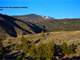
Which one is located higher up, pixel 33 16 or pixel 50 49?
pixel 33 16

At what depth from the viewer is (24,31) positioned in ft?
212

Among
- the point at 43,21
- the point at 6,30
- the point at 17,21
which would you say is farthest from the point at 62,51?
the point at 43,21

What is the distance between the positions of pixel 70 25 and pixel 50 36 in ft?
61.3

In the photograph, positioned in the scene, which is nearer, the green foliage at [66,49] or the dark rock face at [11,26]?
the green foliage at [66,49]

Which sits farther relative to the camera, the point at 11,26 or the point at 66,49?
the point at 11,26

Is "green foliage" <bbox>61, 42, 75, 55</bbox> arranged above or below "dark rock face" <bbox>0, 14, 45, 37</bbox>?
below

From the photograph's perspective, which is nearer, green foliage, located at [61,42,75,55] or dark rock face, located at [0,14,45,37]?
green foliage, located at [61,42,75,55]

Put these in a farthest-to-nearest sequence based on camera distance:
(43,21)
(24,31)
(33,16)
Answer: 1. (33,16)
2. (43,21)
3. (24,31)

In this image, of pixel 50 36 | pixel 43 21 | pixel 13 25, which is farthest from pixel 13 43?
pixel 43 21

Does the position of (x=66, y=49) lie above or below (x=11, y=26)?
below

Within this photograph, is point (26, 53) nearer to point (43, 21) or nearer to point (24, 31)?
point (24, 31)

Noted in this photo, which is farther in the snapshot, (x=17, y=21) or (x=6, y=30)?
(x=17, y=21)

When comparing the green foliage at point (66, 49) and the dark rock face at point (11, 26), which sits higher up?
the dark rock face at point (11, 26)

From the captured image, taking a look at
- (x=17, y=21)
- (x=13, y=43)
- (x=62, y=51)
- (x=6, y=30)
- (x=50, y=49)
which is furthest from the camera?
(x=17, y=21)
